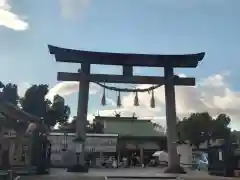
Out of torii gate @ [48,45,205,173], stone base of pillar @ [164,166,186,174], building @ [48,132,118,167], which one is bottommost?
stone base of pillar @ [164,166,186,174]

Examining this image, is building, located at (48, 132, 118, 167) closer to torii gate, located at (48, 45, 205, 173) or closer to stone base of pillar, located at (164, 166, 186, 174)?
torii gate, located at (48, 45, 205, 173)

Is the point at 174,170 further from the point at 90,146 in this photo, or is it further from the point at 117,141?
the point at 117,141

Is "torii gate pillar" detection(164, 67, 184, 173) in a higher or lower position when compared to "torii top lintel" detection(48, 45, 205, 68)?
lower

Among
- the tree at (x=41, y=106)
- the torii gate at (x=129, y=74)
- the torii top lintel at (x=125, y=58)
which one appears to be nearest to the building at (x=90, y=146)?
the tree at (x=41, y=106)

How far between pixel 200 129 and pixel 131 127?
14061 millimetres

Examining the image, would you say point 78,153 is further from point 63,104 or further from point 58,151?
point 63,104

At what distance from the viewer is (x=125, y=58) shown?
78.4 feet

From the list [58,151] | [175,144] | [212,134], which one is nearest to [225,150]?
[175,144]

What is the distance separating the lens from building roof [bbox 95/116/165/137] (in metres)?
A: 46.8

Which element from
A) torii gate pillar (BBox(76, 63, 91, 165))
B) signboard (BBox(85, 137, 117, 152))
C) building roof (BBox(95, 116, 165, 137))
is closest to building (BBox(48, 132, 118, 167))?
signboard (BBox(85, 137, 117, 152))

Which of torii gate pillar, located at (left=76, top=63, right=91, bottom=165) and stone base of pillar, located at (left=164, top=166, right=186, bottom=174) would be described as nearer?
stone base of pillar, located at (left=164, top=166, right=186, bottom=174)

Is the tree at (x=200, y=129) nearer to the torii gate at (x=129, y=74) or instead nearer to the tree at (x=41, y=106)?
the tree at (x=41, y=106)

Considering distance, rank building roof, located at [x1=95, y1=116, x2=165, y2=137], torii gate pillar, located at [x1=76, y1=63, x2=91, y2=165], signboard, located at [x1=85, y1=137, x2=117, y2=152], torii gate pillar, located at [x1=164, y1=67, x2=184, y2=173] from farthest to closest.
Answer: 1. building roof, located at [x1=95, y1=116, x2=165, y2=137]
2. signboard, located at [x1=85, y1=137, x2=117, y2=152]
3. torii gate pillar, located at [x1=76, y1=63, x2=91, y2=165]
4. torii gate pillar, located at [x1=164, y1=67, x2=184, y2=173]

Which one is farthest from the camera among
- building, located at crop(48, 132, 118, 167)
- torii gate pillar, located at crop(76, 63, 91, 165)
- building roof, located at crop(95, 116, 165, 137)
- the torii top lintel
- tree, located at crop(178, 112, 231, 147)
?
tree, located at crop(178, 112, 231, 147)
